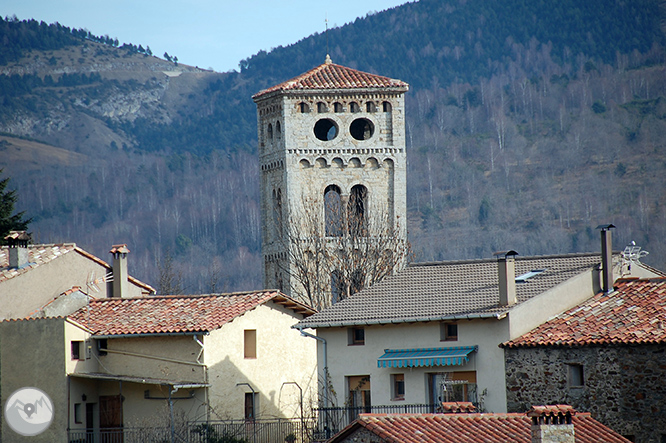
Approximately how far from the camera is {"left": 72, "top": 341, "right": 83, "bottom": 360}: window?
134 feet

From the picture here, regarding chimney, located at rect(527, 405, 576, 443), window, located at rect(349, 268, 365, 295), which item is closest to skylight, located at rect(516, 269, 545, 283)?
chimney, located at rect(527, 405, 576, 443)

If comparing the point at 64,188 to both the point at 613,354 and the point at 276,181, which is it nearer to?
the point at 276,181

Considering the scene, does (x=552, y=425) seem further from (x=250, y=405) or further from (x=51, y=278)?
(x=51, y=278)

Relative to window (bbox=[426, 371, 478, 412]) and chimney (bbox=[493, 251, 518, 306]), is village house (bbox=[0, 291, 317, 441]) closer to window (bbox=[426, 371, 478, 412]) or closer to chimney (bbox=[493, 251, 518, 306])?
window (bbox=[426, 371, 478, 412])

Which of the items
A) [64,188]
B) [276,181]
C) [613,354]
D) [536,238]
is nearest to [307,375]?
[613,354]

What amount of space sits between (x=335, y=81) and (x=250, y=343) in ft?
66.1

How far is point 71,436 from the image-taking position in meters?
40.1

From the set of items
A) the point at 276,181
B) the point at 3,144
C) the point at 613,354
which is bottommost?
the point at 613,354

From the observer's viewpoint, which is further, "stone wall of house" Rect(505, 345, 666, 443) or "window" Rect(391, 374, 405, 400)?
"window" Rect(391, 374, 405, 400)

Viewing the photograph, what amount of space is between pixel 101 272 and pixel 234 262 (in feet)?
406

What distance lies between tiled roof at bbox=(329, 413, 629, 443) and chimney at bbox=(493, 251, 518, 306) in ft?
21.6

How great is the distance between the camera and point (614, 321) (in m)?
34.3

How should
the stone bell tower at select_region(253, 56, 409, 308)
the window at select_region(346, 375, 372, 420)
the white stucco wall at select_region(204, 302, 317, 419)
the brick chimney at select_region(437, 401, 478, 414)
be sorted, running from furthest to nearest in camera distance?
the stone bell tower at select_region(253, 56, 409, 308) → the white stucco wall at select_region(204, 302, 317, 419) → the window at select_region(346, 375, 372, 420) → the brick chimney at select_region(437, 401, 478, 414)

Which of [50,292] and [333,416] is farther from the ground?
[50,292]
